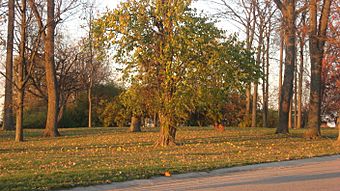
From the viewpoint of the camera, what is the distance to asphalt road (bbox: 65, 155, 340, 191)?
406 inches

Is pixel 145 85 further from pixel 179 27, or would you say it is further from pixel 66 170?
pixel 66 170

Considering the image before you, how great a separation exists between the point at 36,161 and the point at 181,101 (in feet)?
21.7

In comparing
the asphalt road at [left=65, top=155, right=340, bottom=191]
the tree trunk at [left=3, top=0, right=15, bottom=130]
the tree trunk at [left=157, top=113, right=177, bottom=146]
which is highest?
the tree trunk at [left=3, top=0, right=15, bottom=130]

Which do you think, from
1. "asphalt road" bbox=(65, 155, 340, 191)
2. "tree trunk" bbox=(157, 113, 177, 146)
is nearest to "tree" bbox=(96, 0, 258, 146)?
"tree trunk" bbox=(157, 113, 177, 146)

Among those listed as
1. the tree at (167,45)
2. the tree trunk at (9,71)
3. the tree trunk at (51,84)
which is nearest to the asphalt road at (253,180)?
the tree at (167,45)

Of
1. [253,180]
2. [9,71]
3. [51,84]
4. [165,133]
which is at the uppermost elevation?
[9,71]

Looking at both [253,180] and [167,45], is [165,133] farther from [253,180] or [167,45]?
[253,180]

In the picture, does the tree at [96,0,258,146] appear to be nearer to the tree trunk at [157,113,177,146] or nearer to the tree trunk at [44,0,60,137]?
the tree trunk at [157,113,177,146]

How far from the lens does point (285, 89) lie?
30.7m

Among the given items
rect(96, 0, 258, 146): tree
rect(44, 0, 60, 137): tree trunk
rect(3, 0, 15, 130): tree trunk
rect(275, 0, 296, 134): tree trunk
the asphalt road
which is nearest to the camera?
the asphalt road

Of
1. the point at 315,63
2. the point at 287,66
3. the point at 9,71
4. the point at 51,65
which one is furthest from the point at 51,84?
the point at 315,63

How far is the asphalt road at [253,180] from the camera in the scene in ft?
33.8

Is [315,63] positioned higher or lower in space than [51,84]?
higher

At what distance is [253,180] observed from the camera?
37.7ft
